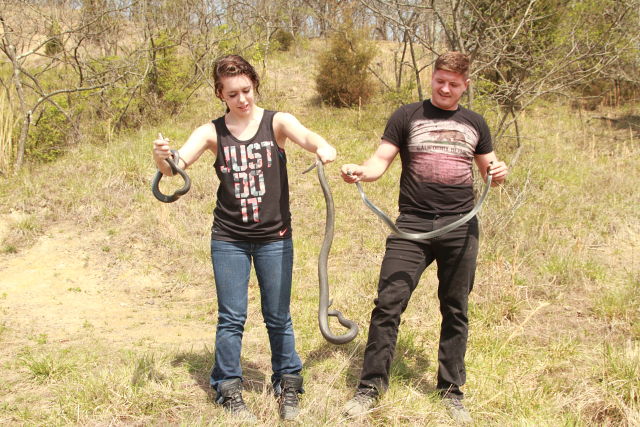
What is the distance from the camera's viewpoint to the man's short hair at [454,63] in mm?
2697

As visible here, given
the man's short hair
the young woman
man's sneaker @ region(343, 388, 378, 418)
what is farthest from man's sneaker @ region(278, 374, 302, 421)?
the man's short hair

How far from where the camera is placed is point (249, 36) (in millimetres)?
12422

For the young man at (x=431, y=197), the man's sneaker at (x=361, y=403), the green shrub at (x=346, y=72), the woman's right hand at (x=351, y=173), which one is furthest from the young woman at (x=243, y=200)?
the green shrub at (x=346, y=72)

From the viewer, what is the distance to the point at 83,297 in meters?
5.25

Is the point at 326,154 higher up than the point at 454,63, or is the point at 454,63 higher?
the point at 454,63

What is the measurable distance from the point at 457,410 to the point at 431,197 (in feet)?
3.69

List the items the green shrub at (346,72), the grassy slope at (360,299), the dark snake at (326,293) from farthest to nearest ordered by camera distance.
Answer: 1. the green shrub at (346,72)
2. the grassy slope at (360,299)
3. the dark snake at (326,293)

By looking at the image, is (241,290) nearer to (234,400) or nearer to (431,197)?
(234,400)

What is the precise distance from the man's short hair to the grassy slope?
5.63 feet

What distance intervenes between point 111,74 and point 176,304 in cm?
540

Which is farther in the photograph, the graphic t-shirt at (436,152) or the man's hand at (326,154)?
the graphic t-shirt at (436,152)

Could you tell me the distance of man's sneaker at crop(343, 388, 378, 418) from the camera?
9.25 ft

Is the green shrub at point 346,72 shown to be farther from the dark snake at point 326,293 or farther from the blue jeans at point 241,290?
the blue jeans at point 241,290

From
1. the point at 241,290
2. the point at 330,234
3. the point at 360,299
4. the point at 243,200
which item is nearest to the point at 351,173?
the point at 330,234
